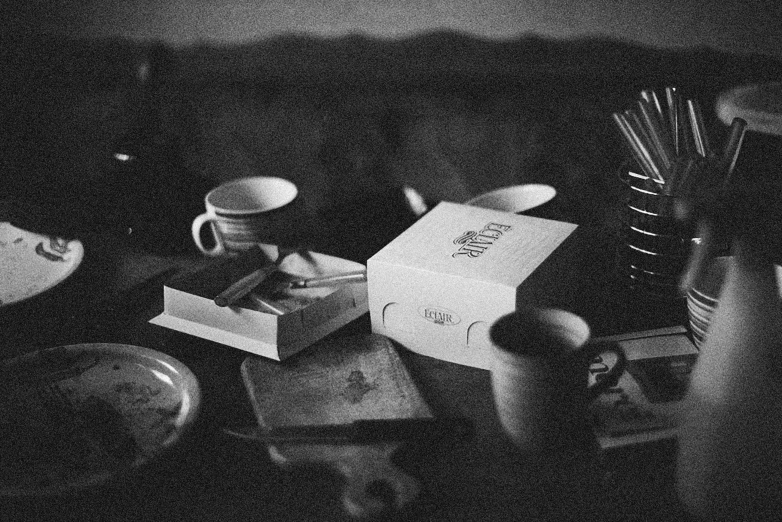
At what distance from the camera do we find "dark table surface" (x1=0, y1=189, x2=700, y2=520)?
1.65ft

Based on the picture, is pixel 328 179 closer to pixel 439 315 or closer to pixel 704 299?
pixel 439 315

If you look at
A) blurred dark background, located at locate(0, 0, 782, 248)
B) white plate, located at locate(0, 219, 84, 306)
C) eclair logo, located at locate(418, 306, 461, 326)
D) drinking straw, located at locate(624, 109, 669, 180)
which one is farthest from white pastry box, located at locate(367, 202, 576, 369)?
white plate, located at locate(0, 219, 84, 306)

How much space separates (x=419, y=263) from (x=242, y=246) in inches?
11.7

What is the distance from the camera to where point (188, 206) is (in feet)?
3.09

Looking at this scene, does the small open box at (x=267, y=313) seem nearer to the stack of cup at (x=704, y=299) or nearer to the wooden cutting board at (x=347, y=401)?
the wooden cutting board at (x=347, y=401)

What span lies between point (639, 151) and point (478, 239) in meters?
0.19

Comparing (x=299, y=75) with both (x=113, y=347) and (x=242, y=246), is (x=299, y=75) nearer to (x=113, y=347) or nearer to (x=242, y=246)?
(x=242, y=246)

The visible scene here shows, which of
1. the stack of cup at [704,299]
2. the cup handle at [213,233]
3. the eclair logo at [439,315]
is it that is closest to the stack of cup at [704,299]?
the stack of cup at [704,299]

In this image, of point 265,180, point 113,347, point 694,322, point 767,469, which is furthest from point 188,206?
point 767,469

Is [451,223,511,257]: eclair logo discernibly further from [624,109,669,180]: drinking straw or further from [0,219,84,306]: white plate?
[0,219,84,306]: white plate

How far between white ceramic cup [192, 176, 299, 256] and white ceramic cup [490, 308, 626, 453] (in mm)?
401

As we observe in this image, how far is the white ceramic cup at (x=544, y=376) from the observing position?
0.49 meters

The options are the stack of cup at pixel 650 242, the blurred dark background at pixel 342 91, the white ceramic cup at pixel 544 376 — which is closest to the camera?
the white ceramic cup at pixel 544 376

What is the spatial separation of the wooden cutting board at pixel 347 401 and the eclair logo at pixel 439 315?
0.17ft
